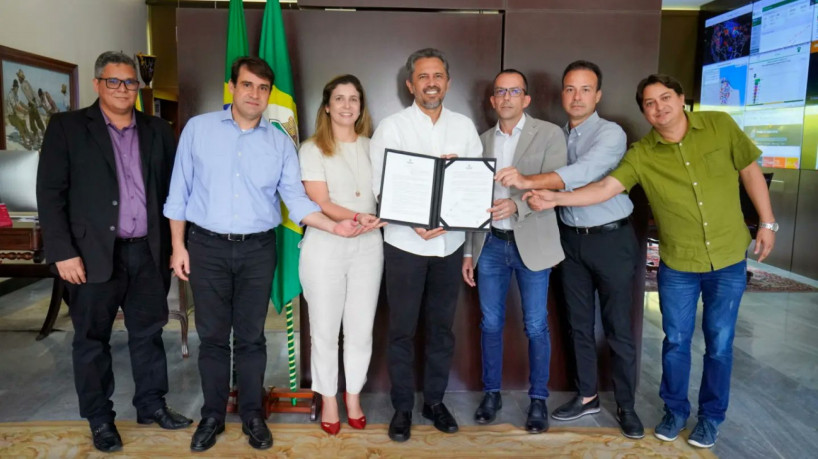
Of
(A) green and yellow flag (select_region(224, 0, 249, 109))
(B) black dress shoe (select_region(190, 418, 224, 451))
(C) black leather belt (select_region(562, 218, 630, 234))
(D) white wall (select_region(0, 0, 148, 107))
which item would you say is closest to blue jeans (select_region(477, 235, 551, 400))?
(C) black leather belt (select_region(562, 218, 630, 234))

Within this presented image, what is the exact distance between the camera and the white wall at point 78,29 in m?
6.18

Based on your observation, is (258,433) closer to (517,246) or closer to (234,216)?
(234,216)

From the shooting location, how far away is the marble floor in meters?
3.11

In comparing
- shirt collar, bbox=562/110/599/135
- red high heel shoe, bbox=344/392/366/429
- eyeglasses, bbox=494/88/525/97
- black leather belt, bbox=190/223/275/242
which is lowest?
red high heel shoe, bbox=344/392/366/429

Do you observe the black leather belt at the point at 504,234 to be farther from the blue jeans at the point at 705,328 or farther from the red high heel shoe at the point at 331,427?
the red high heel shoe at the point at 331,427

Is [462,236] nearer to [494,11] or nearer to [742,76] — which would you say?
[494,11]

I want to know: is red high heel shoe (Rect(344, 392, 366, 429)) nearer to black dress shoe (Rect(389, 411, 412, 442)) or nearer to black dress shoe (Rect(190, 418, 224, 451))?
black dress shoe (Rect(389, 411, 412, 442))

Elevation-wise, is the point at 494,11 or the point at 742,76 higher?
Result: the point at 742,76

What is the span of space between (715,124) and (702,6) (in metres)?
8.21

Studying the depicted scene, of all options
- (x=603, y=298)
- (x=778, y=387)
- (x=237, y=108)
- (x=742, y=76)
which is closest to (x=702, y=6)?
(x=742, y=76)

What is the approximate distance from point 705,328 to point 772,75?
633cm

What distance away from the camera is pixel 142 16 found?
9836 millimetres

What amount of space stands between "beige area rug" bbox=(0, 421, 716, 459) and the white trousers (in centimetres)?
26

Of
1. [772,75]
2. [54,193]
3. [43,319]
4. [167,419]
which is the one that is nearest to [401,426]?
[167,419]
